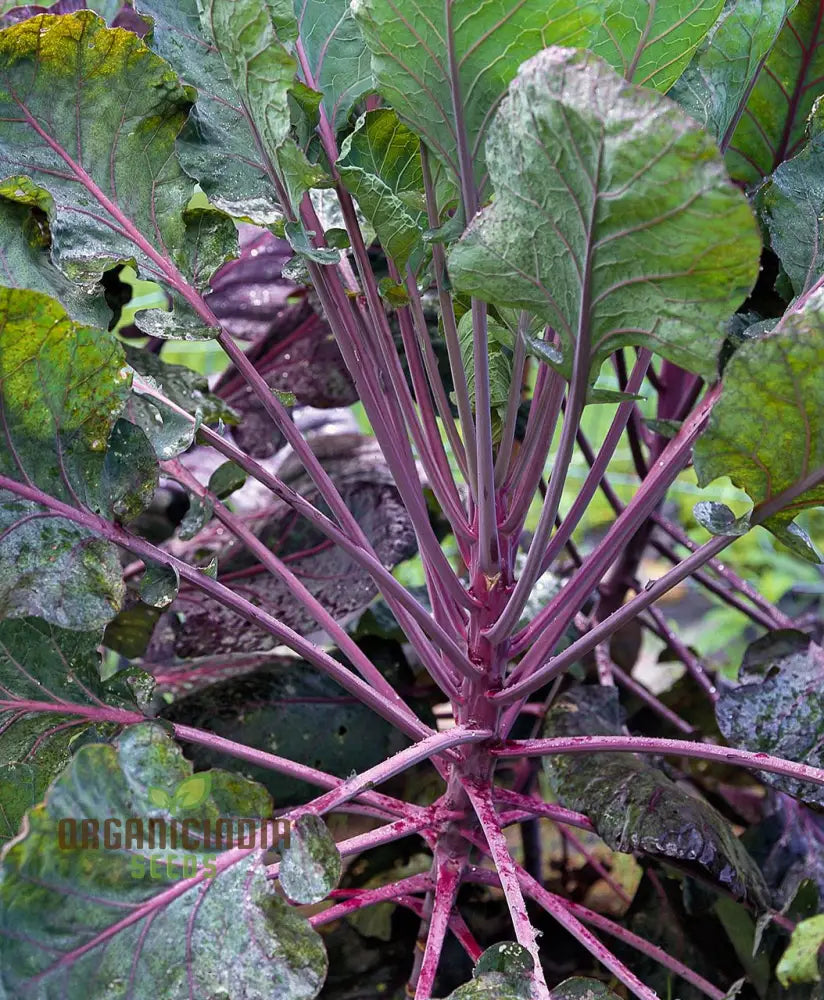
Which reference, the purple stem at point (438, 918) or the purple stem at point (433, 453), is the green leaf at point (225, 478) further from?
the purple stem at point (438, 918)

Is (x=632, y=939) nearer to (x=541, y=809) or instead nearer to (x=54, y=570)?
(x=541, y=809)

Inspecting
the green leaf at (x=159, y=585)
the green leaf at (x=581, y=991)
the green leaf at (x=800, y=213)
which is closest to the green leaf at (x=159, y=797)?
the green leaf at (x=159, y=585)

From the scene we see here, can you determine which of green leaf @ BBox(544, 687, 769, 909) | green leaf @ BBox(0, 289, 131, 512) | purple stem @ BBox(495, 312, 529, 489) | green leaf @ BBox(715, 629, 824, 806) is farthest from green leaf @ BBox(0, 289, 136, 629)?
green leaf @ BBox(715, 629, 824, 806)

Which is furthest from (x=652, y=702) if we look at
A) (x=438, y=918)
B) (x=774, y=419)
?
(x=774, y=419)

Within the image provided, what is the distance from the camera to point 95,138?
0.56m

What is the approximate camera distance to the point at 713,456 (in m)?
0.46

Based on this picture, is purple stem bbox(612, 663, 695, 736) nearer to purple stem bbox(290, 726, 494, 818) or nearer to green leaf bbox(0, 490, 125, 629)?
purple stem bbox(290, 726, 494, 818)

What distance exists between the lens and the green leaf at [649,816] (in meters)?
0.54

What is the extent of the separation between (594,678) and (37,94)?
2.19 ft

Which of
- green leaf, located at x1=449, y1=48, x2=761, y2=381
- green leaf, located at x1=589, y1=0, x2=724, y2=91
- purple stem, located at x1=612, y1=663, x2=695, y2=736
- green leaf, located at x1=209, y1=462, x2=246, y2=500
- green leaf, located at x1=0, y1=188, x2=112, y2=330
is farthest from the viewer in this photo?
purple stem, located at x1=612, y1=663, x2=695, y2=736

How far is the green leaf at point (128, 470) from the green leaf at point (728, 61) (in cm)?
36

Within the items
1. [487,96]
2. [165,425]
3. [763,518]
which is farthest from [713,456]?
[165,425]

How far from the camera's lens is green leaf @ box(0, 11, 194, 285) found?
526 millimetres

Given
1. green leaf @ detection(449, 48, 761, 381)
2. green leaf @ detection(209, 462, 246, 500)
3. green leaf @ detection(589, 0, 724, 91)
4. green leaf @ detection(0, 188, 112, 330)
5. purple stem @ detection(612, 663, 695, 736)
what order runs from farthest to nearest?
purple stem @ detection(612, 663, 695, 736)
green leaf @ detection(209, 462, 246, 500)
green leaf @ detection(0, 188, 112, 330)
green leaf @ detection(589, 0, 724, 91)
green leaf @ detection(449, 48, 761, 381)
